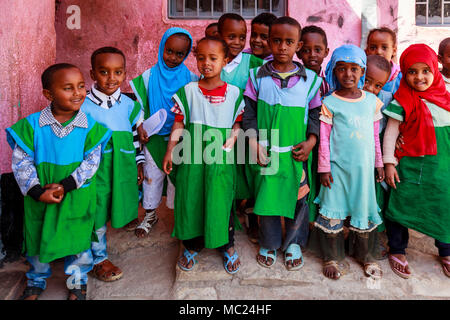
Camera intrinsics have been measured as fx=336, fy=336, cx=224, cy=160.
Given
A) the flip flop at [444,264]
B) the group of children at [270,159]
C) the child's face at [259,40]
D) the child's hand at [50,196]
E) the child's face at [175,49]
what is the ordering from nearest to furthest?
the child's hand at [50,196], the group of children at [270,159], the flip flop at [444,264], the child's face at [175,49], the child's face at [259,40]

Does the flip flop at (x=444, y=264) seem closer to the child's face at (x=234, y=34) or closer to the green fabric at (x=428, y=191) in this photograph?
the green fabric at (x=428, y=191)

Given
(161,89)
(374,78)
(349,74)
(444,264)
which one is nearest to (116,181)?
(161,89)

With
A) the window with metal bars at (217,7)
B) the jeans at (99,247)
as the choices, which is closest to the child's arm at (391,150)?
the jeans at (99,247)

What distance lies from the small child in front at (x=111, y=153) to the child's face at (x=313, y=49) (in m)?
1.45

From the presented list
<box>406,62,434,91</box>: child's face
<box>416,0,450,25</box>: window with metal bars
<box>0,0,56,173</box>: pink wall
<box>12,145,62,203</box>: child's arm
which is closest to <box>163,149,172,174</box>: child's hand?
<box>12,145,62,203</box>: child's arm

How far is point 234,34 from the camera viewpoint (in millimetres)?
2686

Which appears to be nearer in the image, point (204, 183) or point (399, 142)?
point (204, 183)

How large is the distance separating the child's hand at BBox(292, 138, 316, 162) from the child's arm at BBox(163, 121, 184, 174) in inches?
31.3

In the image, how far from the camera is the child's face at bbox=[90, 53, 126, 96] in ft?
7.51

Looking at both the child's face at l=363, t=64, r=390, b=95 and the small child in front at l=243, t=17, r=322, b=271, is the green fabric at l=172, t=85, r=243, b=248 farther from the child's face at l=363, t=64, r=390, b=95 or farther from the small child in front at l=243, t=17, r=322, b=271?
the child's face at l=363, t=64, r=390, b=95

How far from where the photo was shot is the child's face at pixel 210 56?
216 cm

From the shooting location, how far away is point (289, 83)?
2.29 metres

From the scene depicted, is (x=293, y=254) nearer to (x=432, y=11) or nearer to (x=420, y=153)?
(x=420, y=153)

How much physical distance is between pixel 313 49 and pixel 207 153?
4.20 ft
